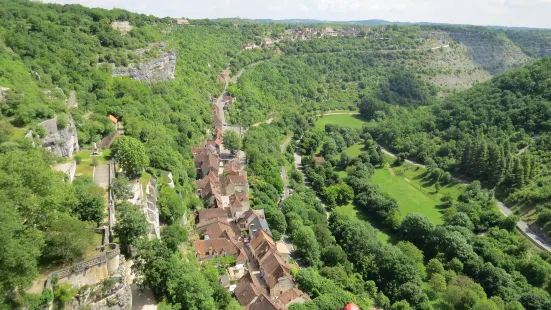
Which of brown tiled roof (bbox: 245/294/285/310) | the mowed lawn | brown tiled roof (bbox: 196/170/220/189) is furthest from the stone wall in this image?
the mowed lawn

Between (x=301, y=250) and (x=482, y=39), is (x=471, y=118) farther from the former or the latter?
(x=482, y=39)

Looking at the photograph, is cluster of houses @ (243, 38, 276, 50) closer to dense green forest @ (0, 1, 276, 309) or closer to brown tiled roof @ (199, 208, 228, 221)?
dense green forest @ (0, 1, 276, 309)

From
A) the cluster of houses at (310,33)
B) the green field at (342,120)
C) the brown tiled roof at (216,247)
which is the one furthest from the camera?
the cluster of houses at (310,33)

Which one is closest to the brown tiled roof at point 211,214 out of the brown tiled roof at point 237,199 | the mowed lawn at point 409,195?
the brown tiled roof at point 237,199

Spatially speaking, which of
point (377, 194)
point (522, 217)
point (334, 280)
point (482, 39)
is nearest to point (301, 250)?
point (334, 280)

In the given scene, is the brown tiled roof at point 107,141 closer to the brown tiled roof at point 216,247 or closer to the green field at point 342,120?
the brown tiled roof at point 216,247

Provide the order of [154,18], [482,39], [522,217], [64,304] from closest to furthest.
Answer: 1. [64,304]
2. [522,217]
3. [154,18]
4. [482,39]

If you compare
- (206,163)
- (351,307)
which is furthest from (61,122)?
(351,307)
